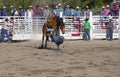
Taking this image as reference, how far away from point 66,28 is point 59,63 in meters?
11.1

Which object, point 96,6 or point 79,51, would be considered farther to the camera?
point 96,6

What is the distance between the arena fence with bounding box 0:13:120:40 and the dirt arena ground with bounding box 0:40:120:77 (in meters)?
5.99

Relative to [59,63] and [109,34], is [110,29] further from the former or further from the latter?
[59,63]

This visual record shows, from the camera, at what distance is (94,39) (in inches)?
982

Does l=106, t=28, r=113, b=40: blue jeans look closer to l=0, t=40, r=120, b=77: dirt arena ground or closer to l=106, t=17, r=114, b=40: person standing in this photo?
l=106, t=17, r=114, b=40: person standing

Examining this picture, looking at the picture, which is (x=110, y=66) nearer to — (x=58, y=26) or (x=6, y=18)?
(x=58, y=26)

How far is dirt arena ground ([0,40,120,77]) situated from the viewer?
467 inches

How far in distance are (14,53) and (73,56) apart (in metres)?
2.43

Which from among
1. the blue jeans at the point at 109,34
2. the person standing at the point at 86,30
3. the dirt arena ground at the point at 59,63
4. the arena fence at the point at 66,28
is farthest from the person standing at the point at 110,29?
the dirt arena ground at the point at 59,63

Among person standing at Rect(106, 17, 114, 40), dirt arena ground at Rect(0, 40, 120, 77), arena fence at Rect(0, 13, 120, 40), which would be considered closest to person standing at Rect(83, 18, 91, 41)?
arena fence at Rect(0, 13, 120, 40)

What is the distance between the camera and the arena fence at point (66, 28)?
24.3 metres

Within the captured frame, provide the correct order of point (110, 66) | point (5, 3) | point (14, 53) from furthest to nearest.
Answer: point (5, 3) < point (14, 53) < point (110, 66)


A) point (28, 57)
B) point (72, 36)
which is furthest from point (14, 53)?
point (72, 36)

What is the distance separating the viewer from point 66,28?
25047 millimetres
